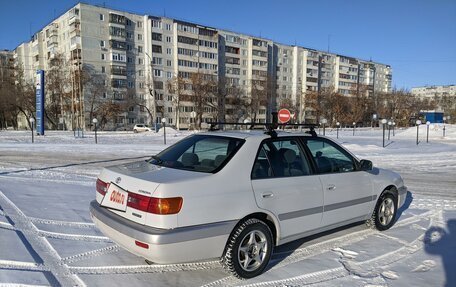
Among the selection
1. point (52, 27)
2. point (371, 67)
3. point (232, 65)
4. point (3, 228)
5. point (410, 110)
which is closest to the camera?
point (3, 228)

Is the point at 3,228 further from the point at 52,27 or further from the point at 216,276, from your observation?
the point at 52,27

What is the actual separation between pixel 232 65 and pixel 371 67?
66656 millimetres

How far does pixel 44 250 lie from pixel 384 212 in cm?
490

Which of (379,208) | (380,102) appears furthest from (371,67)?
(379,208)

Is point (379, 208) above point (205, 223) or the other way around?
the other way around

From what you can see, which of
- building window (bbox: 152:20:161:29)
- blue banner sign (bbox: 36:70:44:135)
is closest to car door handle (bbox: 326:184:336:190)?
blue banner sign (bbox: 36:70:44:135)

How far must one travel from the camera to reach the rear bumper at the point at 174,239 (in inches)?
121

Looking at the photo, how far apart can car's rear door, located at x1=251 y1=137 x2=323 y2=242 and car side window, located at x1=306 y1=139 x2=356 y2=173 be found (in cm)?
24

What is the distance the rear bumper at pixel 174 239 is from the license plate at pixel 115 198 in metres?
0.13

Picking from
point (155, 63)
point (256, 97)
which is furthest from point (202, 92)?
point (256, 97)

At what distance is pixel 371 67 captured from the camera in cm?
12544

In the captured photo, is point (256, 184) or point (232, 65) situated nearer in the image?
point (256, 184)

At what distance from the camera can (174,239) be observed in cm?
308

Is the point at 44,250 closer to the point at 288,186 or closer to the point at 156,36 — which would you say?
the point at 288,186
